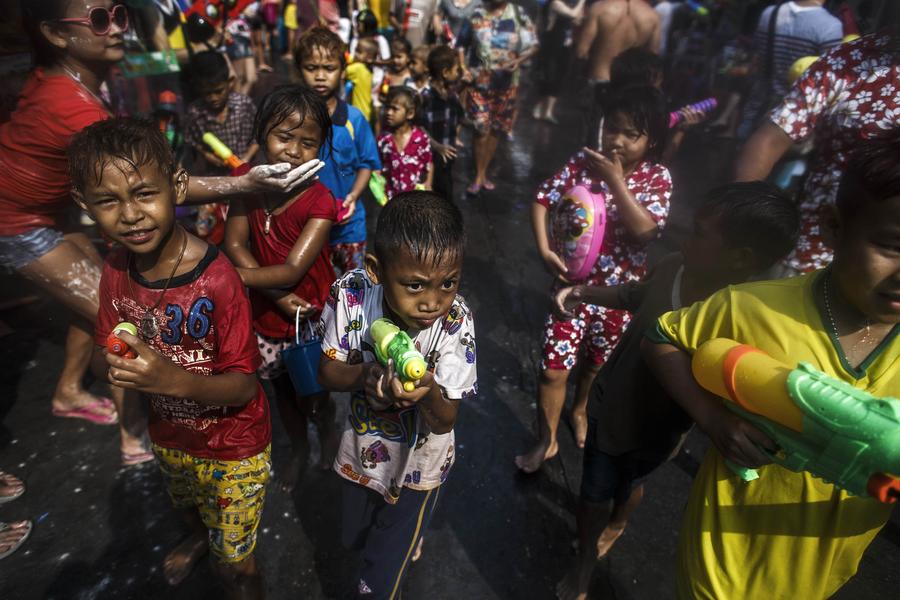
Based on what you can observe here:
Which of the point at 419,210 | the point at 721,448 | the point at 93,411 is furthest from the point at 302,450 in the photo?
the point at 721,448

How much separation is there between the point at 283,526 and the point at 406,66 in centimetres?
480

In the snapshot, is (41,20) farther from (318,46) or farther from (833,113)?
(833,113)

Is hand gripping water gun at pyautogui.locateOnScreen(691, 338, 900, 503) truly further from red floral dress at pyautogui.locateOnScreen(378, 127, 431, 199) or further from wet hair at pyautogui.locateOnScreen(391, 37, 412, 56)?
wet hair at pyautogui.locateOnScreen(391, 37, 412, 56)

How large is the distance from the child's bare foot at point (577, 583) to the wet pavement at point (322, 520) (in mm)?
75

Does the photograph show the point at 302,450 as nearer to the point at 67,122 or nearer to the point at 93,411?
the point at 93,411

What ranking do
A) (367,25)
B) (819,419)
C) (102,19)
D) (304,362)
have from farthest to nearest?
(367,25)
(102,19)
(304,362)
(819,419)

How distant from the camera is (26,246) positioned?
231cm

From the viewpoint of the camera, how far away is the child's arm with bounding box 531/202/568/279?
261cm

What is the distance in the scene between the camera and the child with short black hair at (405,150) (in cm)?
399

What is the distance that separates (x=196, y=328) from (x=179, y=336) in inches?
2.3

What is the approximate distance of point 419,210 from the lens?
1.43 m

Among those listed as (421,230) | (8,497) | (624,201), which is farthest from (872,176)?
(8,497)

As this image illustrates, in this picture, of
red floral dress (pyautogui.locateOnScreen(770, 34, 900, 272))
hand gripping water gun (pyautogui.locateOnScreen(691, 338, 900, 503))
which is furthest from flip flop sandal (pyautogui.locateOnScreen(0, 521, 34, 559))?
red floral dress (pyautogui.locateOnScreen(770, 34, 900, 272))

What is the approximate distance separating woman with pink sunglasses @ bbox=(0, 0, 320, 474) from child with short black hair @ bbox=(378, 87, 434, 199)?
195cm
